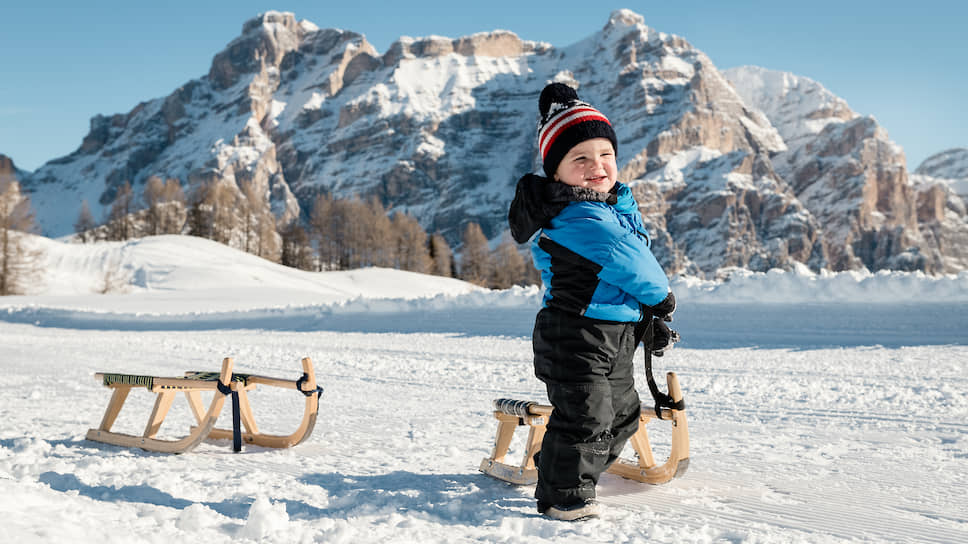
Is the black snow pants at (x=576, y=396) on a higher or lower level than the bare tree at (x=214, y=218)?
lower

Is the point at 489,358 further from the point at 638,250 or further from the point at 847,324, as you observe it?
the point at 638,250

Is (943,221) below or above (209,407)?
above

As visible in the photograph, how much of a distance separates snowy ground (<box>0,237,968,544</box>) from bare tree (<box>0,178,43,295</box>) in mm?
26021

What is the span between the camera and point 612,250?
2.42m

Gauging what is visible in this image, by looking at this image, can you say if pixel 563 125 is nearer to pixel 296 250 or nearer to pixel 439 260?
pixel 296 250

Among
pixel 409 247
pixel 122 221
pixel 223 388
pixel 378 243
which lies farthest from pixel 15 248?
pixel 223 388

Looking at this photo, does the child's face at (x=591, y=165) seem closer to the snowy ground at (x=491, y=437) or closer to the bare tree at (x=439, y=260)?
the snowy ground at (x=491, y=437)

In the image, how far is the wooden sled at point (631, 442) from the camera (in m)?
2.86

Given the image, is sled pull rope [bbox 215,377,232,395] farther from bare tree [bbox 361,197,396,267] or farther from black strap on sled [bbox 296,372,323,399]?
bare tree [bbox 361,197,396,267]

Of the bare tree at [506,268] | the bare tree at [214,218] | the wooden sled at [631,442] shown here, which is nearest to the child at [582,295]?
the wooden sled at [631,442]

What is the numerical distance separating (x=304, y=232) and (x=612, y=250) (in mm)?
60005

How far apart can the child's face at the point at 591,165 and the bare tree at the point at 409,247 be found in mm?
60434

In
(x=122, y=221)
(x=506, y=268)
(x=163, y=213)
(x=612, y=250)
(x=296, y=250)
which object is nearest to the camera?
(x=612, y=250)

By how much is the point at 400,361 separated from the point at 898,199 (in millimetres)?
163168
